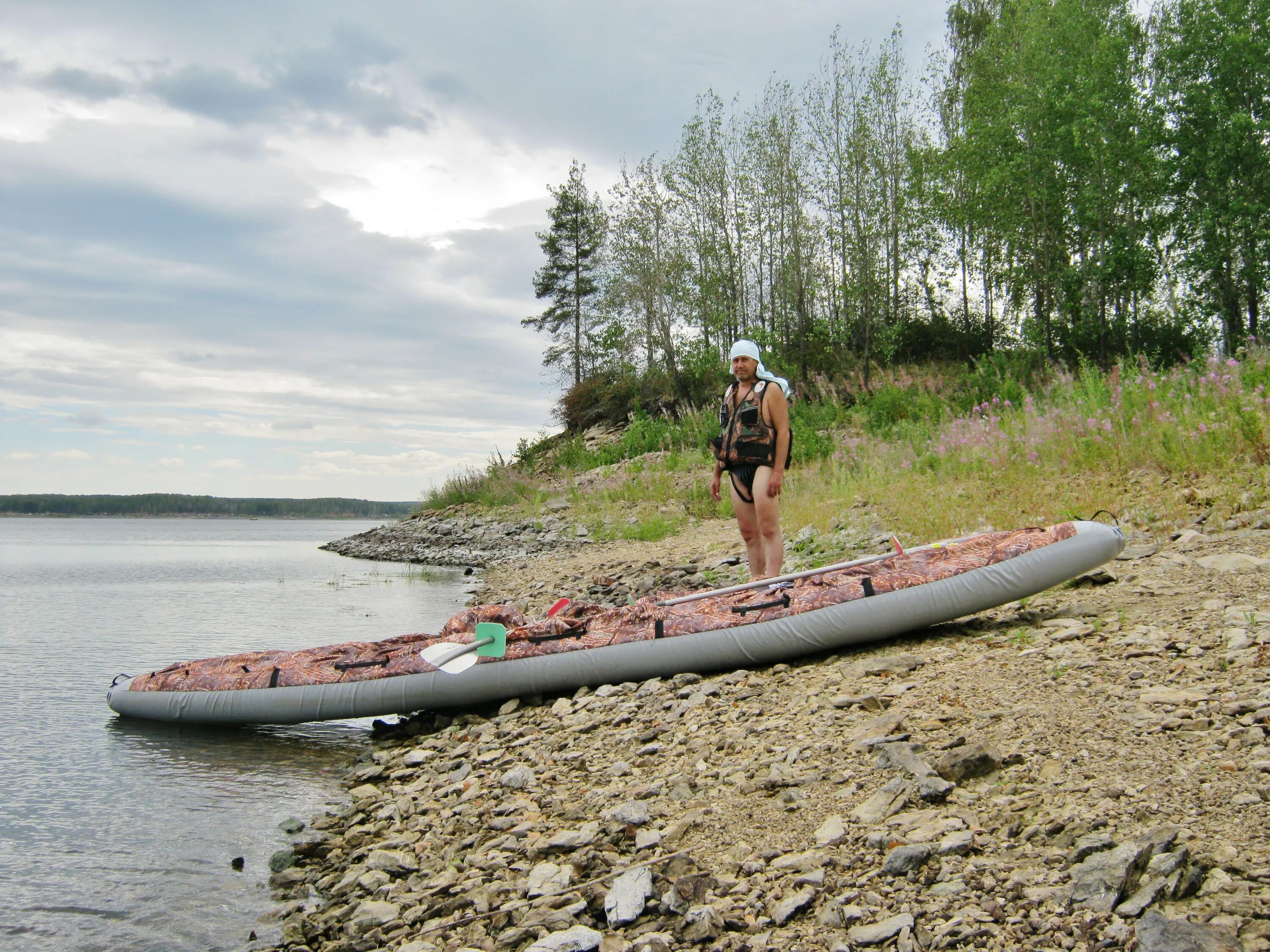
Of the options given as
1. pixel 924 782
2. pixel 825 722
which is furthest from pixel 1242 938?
pixel 825 722

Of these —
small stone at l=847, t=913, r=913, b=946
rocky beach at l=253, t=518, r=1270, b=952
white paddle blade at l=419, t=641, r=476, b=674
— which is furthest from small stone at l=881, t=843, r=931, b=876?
white paddle blade at l=419, t=641, r=476, b=674

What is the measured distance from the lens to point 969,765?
288 centimetres

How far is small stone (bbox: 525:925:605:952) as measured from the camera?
243cm

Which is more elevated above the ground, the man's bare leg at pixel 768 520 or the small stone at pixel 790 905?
the man's bare leg at pixel 768 520

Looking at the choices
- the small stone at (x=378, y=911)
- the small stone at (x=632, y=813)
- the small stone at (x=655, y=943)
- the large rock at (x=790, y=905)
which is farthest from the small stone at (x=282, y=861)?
the large rock at (x=790, y=905)

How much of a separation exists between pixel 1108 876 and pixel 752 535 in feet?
15.4

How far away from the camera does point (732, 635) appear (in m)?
5.08

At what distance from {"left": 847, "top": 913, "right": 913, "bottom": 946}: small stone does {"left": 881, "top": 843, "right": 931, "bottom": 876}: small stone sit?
0.19 meters

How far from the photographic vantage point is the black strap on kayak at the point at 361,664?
5.67 m

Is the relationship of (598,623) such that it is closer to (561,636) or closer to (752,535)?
(561,636)

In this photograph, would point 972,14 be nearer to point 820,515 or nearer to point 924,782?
point 820,515

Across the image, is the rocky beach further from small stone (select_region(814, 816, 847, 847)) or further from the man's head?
the man's head

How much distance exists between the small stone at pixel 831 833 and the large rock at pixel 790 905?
9.9 inches

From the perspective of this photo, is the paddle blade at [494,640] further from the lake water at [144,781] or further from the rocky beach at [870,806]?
the lake water at [144,781]
